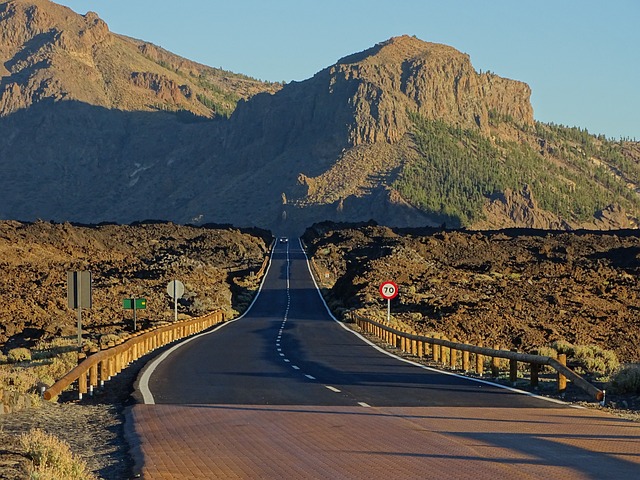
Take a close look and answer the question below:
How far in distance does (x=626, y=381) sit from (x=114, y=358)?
1046cm

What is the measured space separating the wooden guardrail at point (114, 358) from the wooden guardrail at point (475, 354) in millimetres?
7285

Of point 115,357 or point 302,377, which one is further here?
point 115,357

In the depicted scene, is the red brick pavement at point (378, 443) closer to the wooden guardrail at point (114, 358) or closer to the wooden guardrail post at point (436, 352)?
the wooden guardrail at point (114, 358)

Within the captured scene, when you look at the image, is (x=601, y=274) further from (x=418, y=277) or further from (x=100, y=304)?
(x=100, y=304)

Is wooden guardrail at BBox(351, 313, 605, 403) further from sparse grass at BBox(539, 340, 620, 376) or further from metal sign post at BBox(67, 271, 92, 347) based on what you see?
metal sign post at BBox(67, 271, 92, 347)

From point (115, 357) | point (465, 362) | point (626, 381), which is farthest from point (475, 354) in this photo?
point (115, 357)

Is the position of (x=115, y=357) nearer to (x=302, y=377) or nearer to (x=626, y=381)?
(x=302, y=377)

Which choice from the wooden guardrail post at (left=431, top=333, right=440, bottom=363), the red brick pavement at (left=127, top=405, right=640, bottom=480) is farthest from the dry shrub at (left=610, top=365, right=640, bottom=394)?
the wooden guardrail post at (left=431, top=333, right=440, bottom=363)

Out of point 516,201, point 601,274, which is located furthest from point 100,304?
point 516,201

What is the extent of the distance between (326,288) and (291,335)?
43246 mm

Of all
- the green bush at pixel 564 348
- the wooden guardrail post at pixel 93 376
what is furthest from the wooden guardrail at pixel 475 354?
the wooden guardrail post at pixel 93 376

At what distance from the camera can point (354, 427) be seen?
15.0 metres

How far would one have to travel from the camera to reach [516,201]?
7800 inches

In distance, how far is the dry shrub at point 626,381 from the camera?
20344 mm
